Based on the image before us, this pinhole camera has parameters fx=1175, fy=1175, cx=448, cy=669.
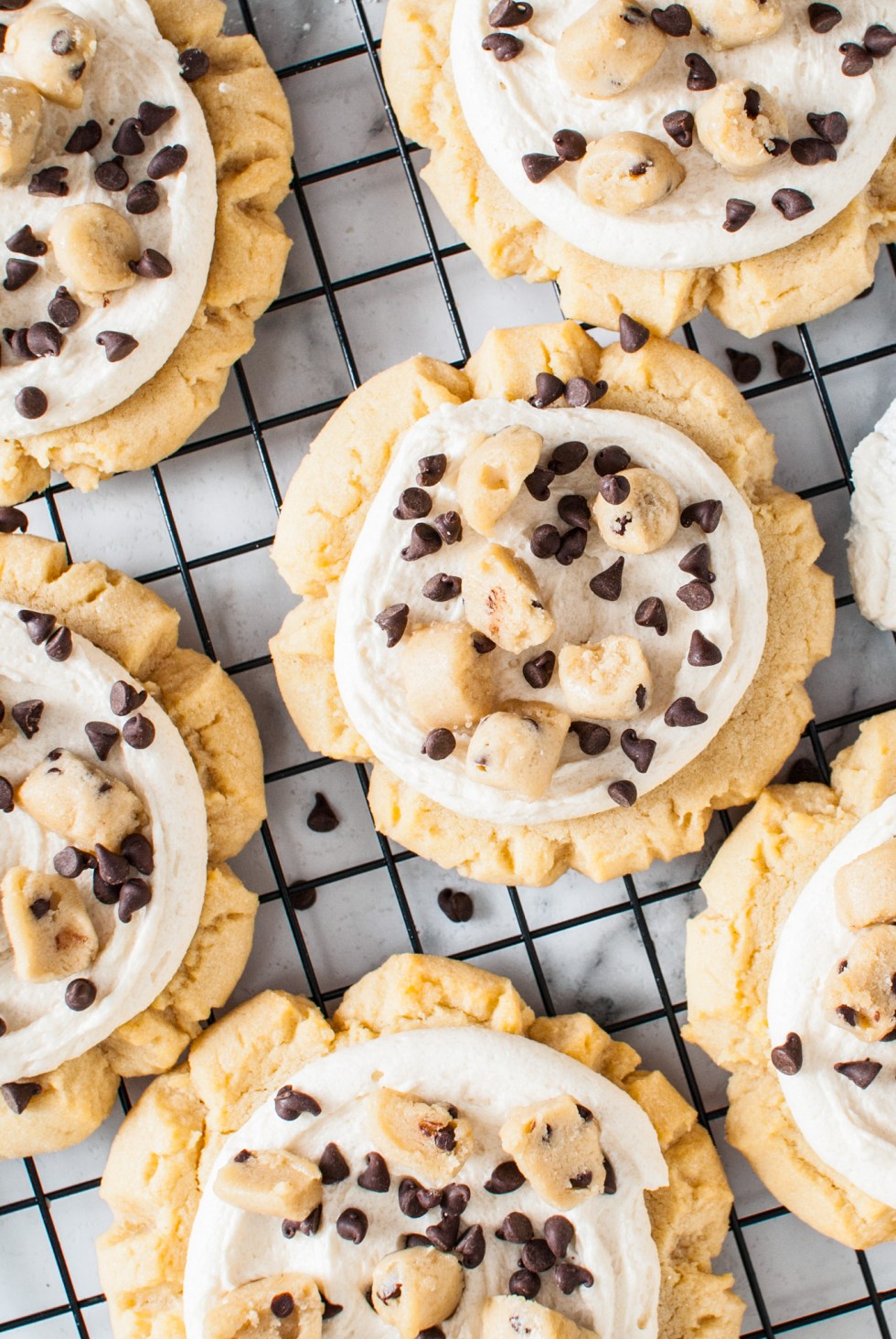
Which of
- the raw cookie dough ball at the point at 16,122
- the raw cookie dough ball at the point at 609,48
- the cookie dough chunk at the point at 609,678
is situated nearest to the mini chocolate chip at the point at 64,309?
the raw cookie dough ball at the point at 16,122

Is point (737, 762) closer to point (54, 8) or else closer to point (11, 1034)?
point (11, 1034)

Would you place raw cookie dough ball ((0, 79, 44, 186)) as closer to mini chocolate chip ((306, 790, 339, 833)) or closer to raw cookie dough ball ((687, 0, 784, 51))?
raw cookie dough ball ((687, 0, 784, 51))

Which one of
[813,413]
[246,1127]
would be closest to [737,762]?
[813,413]

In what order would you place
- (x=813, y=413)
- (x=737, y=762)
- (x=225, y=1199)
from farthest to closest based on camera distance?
(x=813, y=413)
(x=737, y=762)
(x=225, y=1199)

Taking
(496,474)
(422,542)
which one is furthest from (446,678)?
(496,474)

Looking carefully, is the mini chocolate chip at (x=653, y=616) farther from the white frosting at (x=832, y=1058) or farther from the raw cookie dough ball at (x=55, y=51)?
the raw cookie dough ball at (x=55, y=51)
